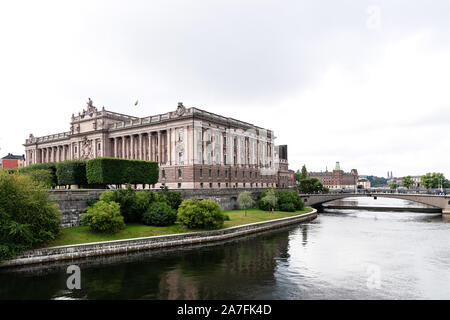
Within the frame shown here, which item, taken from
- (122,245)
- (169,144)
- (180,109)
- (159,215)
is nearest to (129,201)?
(159,215)

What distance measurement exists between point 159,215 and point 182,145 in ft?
117

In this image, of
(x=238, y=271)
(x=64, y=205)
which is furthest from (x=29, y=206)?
(x=238, y=271)

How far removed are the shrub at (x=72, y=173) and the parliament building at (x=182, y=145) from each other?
23742 mm

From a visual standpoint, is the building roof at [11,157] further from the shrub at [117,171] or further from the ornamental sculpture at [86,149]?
the shrub at [117,171]

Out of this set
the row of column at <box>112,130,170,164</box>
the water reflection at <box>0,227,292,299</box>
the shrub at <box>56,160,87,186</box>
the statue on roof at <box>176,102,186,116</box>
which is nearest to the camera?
the water reflection at <box>0,227,292,299</box>

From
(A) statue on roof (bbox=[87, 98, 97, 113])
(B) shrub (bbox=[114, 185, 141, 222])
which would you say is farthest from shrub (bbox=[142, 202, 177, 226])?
(A) statue on roof (bbox=[87, 98, 97, 113])

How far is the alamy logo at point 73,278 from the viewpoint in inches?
934

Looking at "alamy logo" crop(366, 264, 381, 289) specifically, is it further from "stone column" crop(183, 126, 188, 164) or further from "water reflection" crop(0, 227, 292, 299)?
"stone column" crop(183, 126, 188, 164)

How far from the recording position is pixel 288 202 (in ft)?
238

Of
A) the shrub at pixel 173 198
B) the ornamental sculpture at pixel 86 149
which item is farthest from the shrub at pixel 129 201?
the ornamental sculpture at pixel 86 149

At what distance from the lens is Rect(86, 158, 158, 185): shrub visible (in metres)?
→ 55.2

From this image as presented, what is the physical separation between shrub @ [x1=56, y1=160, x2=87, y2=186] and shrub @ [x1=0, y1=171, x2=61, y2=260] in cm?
2585
